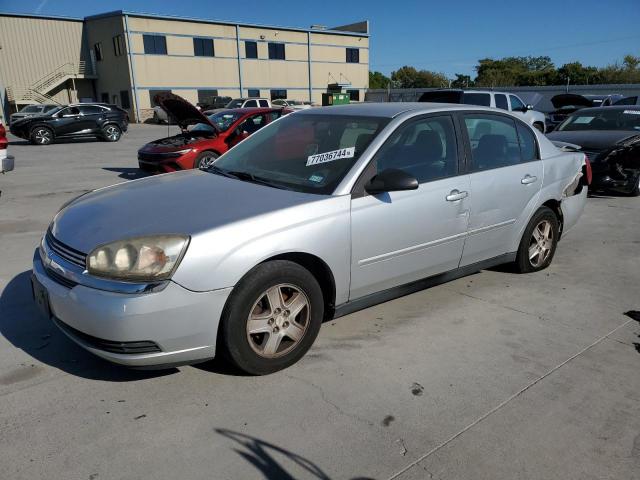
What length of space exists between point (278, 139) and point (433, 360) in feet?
6.84

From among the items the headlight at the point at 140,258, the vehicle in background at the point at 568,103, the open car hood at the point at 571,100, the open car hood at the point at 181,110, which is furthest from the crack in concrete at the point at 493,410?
the open car hood at the point at 571,100

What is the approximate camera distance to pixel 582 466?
2.39m

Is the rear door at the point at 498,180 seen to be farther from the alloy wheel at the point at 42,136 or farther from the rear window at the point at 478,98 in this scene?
the alloy wheel at the point at 42,136

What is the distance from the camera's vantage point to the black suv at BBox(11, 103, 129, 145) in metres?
19.4

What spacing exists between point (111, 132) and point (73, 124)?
1412 mm

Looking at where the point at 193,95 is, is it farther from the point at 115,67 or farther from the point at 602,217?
the point at 602,217

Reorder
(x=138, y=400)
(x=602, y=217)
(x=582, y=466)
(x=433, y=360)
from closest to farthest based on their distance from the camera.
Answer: (x=582, y=466)
(x=138, y=400)
(x=433, y=360)
(x=602, y=217)

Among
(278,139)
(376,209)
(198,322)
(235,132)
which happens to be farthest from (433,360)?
(235,132)

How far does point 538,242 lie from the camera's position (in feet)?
16.0

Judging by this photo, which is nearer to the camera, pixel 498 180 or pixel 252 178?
pixel 252 178

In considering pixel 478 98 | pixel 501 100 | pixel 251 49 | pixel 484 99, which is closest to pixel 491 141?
pixel 478 98

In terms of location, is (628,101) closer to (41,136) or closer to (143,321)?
(143,321)

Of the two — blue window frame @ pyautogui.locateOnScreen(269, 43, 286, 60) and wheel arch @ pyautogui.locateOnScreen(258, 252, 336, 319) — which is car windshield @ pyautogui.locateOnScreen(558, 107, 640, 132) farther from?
blue window frame @ pyautogui.locateOnScreen(269, 43, 286, 60)

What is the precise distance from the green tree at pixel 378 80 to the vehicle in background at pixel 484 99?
7604 cm
